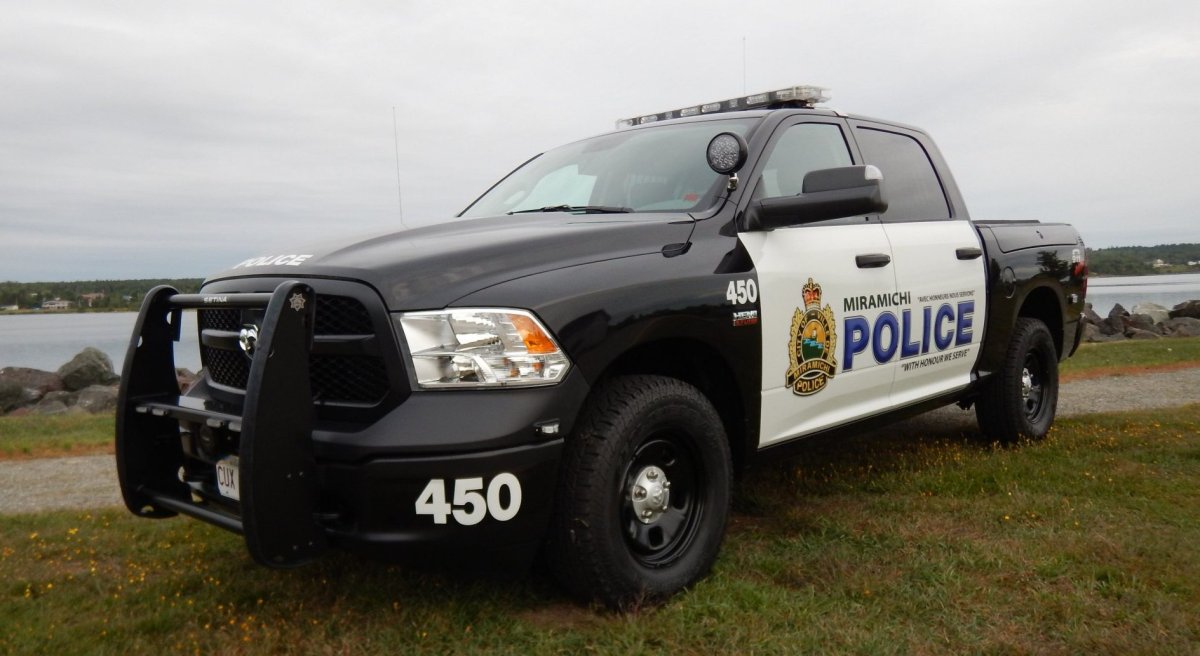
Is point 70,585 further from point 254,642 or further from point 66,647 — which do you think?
point 254,642

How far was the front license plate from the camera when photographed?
112 inches

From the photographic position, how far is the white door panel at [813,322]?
3.59 meters

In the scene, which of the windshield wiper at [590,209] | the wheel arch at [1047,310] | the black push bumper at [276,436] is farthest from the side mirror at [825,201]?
the wheel arch at [1047,310]

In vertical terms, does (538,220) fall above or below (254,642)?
above

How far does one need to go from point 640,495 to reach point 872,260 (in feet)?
5.85

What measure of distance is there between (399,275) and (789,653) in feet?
5.42

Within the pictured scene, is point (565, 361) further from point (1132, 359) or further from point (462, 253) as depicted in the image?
point (1132, 359)

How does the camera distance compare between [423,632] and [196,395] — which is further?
[196,395]

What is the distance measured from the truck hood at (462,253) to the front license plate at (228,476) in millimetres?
626

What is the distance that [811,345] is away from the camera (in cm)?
378

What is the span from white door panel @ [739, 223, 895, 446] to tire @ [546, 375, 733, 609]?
1.53 ft

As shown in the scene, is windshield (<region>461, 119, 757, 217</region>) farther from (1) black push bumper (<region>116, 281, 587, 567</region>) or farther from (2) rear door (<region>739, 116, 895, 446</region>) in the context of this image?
(1) black push bumper (<region>116, 281, 587, 567</region>)

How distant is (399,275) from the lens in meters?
2.72

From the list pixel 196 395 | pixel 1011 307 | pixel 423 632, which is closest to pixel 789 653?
pixel 423 632
